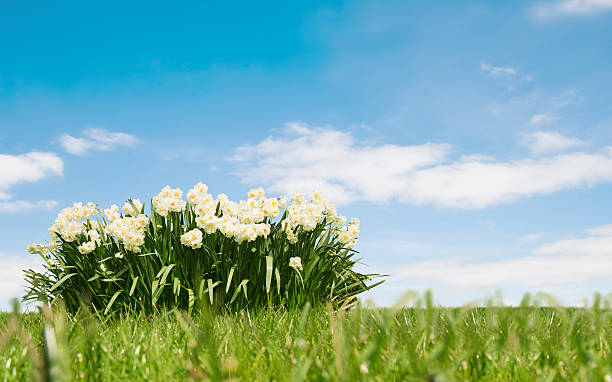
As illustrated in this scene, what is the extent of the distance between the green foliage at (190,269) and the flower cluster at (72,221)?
2.3 inches

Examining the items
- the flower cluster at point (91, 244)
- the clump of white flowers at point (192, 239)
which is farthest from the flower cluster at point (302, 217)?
the flower cluster at point (91, 244)

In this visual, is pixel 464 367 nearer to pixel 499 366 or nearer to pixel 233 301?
pixel 499 366

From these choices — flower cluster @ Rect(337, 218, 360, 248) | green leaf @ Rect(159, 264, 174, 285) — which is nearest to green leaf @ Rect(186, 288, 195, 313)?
green leaf @ Rect(159, 264, 174, 285)

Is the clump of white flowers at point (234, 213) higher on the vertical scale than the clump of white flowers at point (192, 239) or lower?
higher

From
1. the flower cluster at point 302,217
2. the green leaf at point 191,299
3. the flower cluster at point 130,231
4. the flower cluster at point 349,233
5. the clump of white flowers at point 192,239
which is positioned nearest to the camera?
the green leaf at point 191,299

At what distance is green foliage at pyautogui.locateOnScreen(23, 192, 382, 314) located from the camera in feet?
16.4

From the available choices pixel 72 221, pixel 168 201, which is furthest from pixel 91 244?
pixel 168 201

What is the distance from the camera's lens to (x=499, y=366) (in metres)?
1.96

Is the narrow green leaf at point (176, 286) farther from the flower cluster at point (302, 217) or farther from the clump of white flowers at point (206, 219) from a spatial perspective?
the flower cluster at point (302, 217)

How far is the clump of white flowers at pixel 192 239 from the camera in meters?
4.77

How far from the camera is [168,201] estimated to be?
5.08 metres

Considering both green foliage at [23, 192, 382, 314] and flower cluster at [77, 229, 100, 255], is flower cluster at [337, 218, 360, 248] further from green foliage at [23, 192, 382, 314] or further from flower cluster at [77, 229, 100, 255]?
flower cluster at [77, 229, 100, 255]

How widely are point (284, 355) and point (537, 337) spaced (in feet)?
4.45

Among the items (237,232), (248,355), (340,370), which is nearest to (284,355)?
(248,355)
